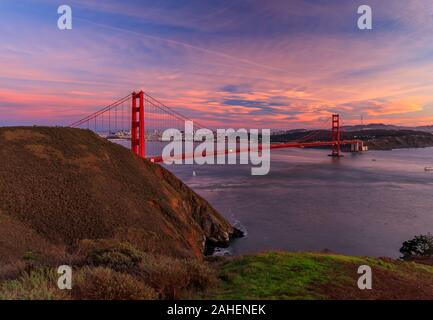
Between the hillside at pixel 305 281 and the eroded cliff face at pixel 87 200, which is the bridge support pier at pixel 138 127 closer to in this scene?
the eroded cliff face at pixel 87 200

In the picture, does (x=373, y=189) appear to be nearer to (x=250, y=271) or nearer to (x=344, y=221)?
(x=344, y=221)

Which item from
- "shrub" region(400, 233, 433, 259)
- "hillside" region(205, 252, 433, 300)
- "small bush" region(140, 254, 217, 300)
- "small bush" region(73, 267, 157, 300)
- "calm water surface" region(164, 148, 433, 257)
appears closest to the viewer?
"small bush" region(73, 267, 157, 300)

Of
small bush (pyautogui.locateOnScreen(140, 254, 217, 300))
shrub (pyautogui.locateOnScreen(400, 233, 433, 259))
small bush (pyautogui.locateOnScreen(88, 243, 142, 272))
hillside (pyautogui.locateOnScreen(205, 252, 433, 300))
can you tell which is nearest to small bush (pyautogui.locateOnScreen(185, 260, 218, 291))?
small bush (pyautogui.locateOnScreen(140, 254, 217, 300))

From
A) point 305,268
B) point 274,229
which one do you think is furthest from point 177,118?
point 305,268

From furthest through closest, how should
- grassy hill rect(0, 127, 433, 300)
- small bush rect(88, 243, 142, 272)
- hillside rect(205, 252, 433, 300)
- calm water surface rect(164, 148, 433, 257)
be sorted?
calm water surface rect(164, 148, 433, 257)
small bush rect(88, 243, 142, 272)
hillside rect(205, 252, 433, 300)
grassy hill rect(0, 127, 433, 300)

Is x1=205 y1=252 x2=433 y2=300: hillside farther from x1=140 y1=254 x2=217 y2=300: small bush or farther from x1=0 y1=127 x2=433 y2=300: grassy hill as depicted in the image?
x1=140 y1=254 x2=217 y2=300: small bush

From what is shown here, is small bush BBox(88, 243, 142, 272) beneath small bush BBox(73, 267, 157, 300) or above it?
beneath
